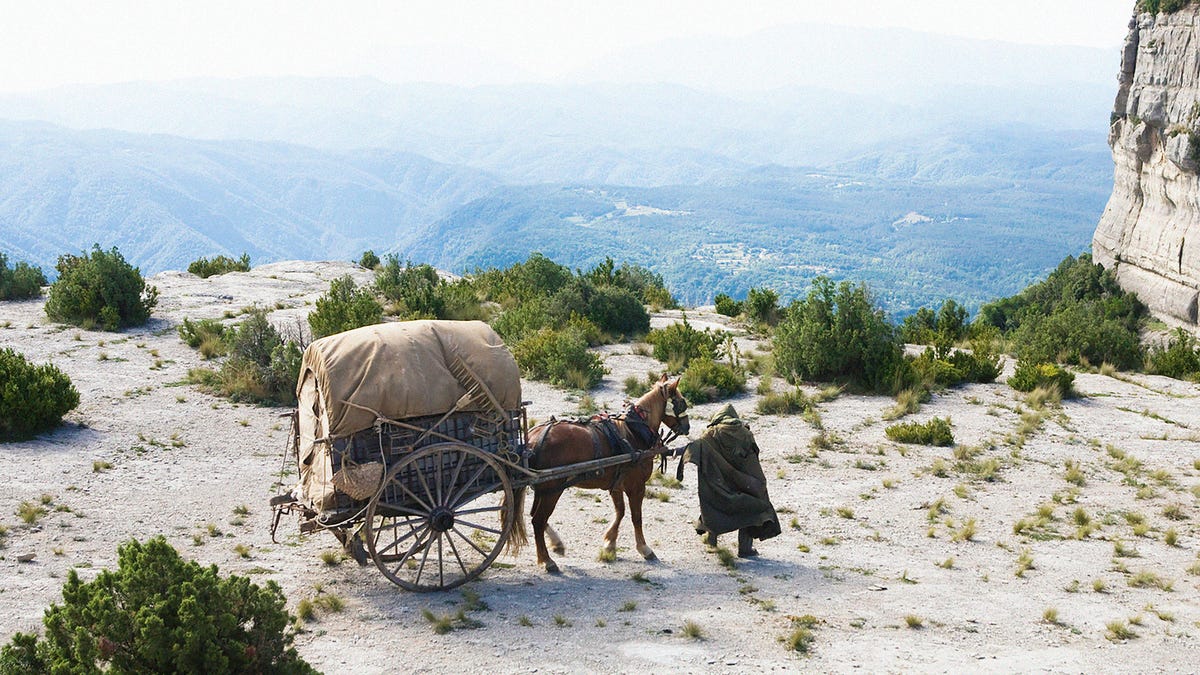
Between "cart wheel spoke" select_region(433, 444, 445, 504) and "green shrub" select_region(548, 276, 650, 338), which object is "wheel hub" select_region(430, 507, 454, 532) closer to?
"cart wheel spoke" select_region(433, 444, 445, 504)

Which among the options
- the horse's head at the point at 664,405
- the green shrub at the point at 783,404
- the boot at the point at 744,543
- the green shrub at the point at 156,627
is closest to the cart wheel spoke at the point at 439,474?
the horse's head at the point at 664,405

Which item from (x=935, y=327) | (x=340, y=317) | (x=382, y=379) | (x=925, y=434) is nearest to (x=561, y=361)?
(x=340, y=317)

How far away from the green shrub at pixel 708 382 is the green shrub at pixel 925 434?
11.3 feet

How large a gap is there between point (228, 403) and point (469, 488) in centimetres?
885

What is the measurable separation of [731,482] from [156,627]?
6046 mm

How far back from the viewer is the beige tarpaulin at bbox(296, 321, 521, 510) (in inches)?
319

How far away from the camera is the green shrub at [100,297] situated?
20.6m

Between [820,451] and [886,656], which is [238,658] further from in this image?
[820,451]

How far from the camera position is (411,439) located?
27.8 feet

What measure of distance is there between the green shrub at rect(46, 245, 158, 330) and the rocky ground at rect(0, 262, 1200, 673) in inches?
134

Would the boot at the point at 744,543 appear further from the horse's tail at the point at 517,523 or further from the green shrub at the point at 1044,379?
the green shrub at the point at 1044,379

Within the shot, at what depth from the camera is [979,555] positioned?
10461 millimetres

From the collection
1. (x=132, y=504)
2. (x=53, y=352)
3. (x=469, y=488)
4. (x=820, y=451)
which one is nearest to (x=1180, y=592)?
(x=820, y=451)

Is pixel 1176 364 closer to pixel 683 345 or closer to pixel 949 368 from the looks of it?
pixel 949 368
